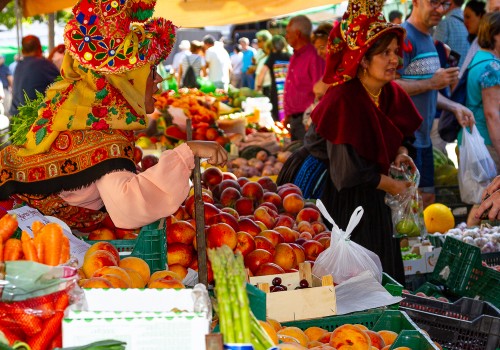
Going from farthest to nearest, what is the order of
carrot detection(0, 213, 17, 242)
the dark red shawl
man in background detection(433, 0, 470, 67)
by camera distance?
man in background detection(433, 0, 470, 67)
the dark red shawl
carrot detection(0, 213, 17, 242)

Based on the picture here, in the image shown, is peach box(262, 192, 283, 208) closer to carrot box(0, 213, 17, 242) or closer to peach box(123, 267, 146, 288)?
peach box(123, 267, 146, 288)

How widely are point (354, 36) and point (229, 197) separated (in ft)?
4.17

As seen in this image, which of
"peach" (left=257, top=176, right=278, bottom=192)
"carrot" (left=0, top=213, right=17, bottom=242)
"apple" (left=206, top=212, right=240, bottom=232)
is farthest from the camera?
"peach" (left=257, top=176, right=278, bottom=192)

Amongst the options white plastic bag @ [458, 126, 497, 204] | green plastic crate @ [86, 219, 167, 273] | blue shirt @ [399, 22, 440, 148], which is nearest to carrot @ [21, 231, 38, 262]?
green plastic crate @ [86, 219, 167, 273]

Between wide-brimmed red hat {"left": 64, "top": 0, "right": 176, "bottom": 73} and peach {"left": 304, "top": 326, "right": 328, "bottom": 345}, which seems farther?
wide-brimmed red hat {"left": 64, "top": 0, "right": 176, "bottom": 73}

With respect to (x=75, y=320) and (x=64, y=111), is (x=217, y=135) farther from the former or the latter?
(x=75, y=320)

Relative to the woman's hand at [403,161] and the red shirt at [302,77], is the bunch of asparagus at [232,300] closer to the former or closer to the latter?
the woman's hand at [403,161]

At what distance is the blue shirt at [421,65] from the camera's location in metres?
6.52

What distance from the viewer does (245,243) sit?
366 cm

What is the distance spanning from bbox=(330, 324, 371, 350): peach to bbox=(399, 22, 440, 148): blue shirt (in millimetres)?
4074

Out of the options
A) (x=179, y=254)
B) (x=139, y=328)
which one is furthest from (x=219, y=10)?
(x=139, y=328)

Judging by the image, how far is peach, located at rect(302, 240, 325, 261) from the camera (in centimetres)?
383

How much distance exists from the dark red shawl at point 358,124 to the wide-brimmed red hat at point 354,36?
A: 0.10 m

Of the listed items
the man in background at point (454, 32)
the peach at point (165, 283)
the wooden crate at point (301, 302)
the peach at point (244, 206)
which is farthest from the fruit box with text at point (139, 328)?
the man in background at point (454, 32)
